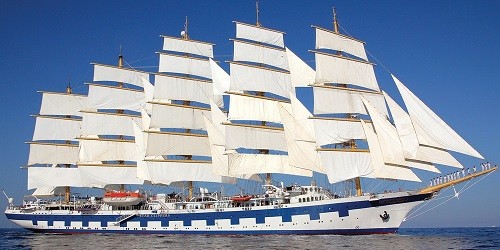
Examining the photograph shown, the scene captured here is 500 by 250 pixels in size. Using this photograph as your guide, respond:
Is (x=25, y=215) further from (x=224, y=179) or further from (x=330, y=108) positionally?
(x=330, y=108)

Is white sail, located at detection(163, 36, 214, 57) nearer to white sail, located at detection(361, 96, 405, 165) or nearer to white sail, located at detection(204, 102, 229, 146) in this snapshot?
white sail, located at detection(204, 102, 229, 146)

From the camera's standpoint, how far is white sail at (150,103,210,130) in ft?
197

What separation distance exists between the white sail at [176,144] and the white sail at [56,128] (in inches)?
651

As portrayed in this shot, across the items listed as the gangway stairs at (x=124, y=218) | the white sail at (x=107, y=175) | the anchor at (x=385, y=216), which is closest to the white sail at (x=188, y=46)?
the white sail at (x=107, y=175)

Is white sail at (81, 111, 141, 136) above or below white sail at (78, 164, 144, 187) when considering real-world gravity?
above

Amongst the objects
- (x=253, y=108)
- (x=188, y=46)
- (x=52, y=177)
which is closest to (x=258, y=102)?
(x=253, y=108)

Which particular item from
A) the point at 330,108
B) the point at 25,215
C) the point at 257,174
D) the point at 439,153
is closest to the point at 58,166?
the point at 25,215

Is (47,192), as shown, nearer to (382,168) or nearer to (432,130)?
(382,168)

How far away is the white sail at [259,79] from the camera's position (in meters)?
57.4

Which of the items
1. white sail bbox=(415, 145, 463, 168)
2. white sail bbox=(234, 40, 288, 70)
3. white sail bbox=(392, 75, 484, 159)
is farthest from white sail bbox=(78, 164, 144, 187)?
white sail bbox=(415, 145, 463, 168)

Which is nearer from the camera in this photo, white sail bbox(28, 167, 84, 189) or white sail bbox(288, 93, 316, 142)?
white sail bbox(288, 93, 316, 142)

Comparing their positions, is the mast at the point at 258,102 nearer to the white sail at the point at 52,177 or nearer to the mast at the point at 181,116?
the mast at the point at 181,116

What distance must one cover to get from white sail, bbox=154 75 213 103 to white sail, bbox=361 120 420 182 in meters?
23.0

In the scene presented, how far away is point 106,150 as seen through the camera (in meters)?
64.5
